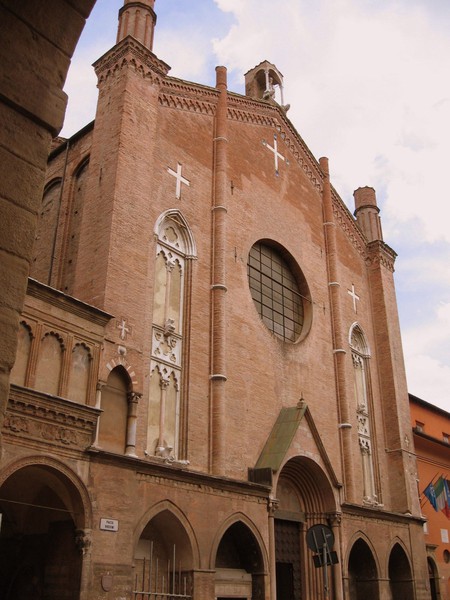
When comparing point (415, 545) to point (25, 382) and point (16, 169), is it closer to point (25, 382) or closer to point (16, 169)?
point (25, 382)

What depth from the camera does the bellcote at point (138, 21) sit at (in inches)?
594

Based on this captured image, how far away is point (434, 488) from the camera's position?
21.7m

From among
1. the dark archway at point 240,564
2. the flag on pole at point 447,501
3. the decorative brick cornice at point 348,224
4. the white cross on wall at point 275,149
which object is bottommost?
the dark archway at point 240,564

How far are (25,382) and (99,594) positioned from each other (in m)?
3.38

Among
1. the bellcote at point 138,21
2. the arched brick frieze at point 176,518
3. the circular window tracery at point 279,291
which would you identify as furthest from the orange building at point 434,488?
the bellcote at point 138,21

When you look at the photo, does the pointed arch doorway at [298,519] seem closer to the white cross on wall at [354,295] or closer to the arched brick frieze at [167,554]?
the arched brick frieze at [167,554]

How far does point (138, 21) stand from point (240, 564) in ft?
40.4

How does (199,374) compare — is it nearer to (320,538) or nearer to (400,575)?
(320,538)

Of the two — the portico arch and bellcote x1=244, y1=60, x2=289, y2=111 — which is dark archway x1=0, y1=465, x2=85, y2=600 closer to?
the portico arch

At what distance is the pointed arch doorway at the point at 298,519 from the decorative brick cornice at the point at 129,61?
9.54 m

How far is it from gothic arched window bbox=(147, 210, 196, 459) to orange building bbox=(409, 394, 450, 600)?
11.5 metres

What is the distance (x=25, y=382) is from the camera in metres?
9.93

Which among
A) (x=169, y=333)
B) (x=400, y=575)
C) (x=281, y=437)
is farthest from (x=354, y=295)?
(x=169, y=333)

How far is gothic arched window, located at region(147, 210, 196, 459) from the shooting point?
13039 mm
